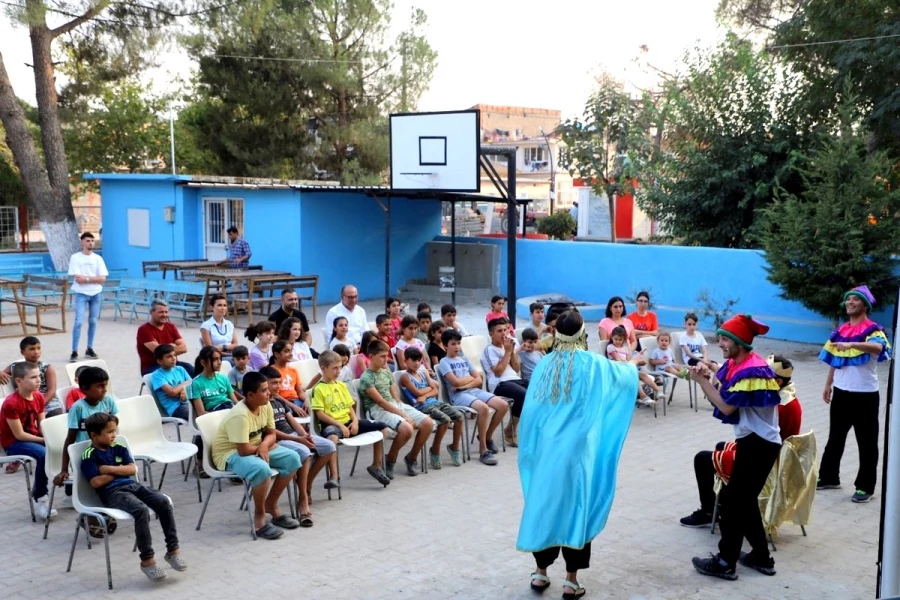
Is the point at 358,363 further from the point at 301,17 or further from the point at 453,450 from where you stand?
the point at 301,17

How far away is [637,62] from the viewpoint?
36.8m

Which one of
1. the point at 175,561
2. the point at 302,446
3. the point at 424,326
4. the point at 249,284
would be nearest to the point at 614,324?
the point at 424,326

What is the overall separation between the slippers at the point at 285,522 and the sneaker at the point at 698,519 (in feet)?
9.01

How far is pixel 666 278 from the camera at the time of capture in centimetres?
1772

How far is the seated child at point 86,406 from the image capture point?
627 centimetres

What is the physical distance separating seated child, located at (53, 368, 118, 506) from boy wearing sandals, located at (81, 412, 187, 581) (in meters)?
0.44

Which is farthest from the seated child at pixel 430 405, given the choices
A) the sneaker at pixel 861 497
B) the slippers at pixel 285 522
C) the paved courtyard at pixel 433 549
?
the sneaker at pixel 861 497

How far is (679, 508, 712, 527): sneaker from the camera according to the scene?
6.73 m

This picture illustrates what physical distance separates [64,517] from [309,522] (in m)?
1.78

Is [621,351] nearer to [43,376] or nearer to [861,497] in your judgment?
[861,497]

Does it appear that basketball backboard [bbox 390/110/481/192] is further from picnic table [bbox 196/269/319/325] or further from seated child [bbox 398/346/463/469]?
seated child [bbox 398/346/463/469]

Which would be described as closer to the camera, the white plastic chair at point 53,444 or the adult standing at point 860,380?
the white plastic chair at point 53,444

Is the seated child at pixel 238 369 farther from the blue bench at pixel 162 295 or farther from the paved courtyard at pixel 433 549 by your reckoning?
the blue bench at pixel 162 295

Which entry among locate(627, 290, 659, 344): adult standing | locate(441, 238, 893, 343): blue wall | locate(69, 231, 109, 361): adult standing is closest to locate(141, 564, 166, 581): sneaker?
locate(627, 290, 659, 344): adult standing
